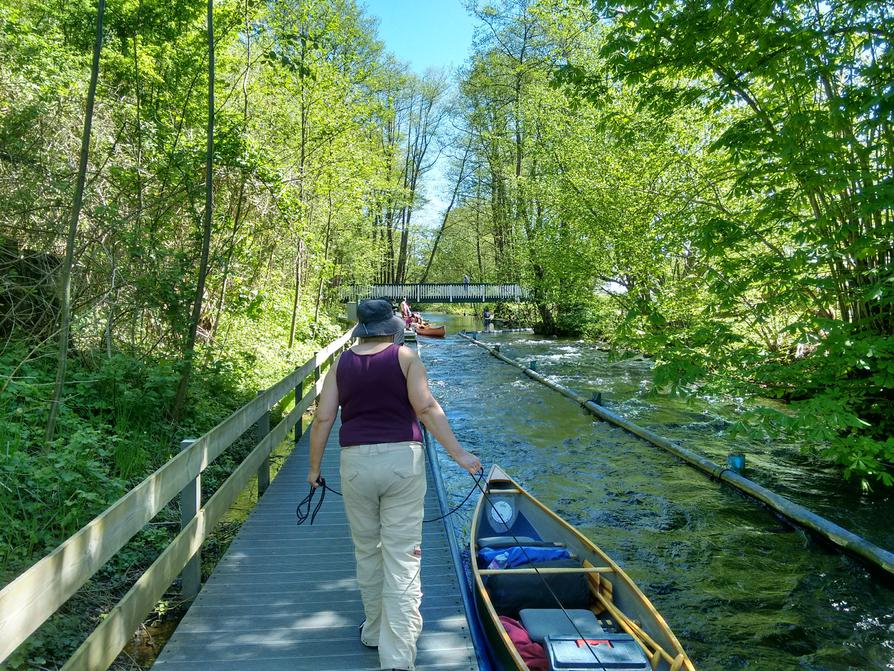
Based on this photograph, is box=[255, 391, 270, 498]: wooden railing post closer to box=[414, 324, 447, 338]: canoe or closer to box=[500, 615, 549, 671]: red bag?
box=[500, 615, 549, 671]: red bag

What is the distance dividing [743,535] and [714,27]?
5.45 meters

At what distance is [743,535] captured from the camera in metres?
6.86

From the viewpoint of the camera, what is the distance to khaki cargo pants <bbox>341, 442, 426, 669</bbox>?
3125 millimetres

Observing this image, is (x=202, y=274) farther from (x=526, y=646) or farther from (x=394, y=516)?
(x=526, y=646)

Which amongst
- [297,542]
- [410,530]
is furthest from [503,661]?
[297,542]

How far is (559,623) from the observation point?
3.88m

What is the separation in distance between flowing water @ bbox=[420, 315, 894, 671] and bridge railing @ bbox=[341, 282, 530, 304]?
2134 centimetres

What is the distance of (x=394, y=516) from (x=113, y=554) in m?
1.35

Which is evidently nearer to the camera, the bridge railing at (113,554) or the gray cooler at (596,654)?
the bridge railing at (113,554)

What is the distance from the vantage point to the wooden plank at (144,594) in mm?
2721

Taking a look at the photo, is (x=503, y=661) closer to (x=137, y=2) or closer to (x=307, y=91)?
(x=137, y=2)

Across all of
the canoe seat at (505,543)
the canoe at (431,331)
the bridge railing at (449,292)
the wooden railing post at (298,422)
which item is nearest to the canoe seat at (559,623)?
the canoe seat at (505,543)

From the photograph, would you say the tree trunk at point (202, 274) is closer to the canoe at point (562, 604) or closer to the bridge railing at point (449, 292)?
the canoe at point (562, 604)

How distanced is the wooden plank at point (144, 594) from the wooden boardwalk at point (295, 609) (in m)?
0.37
